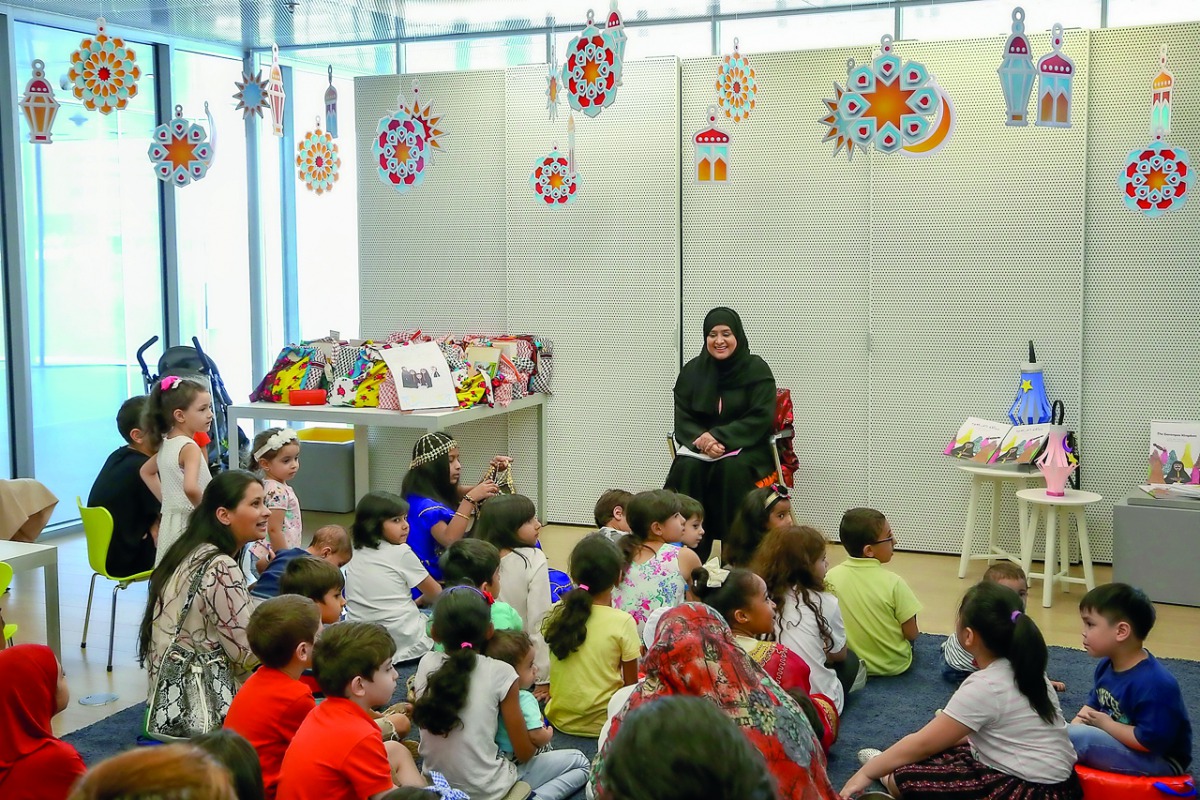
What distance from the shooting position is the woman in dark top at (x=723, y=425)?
6.37m

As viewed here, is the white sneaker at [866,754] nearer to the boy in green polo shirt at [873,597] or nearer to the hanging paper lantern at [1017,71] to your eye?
the boy in green polo shirt at [873,597]

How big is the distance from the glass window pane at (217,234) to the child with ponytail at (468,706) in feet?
20.0

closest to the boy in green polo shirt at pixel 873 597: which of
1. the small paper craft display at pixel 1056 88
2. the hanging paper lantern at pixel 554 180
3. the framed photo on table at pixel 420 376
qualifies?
the small paper craft display at pixel 1056 88

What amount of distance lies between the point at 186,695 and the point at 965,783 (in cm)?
219

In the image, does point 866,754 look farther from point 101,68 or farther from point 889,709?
point 101,68

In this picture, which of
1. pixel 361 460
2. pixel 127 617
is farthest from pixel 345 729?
pixel 361 460

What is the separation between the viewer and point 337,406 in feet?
23.4

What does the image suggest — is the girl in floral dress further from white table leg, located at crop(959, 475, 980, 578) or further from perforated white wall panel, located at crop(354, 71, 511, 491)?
perforated white wall panel, located at crop(354, 71, 511, 491)

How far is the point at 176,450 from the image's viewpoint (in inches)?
187

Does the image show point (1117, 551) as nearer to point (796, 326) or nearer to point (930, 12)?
point (796, 326)

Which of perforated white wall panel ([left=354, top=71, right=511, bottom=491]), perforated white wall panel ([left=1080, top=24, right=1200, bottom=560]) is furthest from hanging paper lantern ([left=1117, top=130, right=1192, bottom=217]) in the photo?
perforated white wall panel ([left=354, top=71, right=511, bottom=491])

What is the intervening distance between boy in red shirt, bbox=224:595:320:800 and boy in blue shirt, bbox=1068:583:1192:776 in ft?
7.05

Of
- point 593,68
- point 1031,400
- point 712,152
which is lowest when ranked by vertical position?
point 1031,400

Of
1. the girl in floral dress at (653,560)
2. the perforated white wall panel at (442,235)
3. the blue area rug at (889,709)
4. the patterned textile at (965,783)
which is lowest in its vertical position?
the blue area rug at (889,709)
